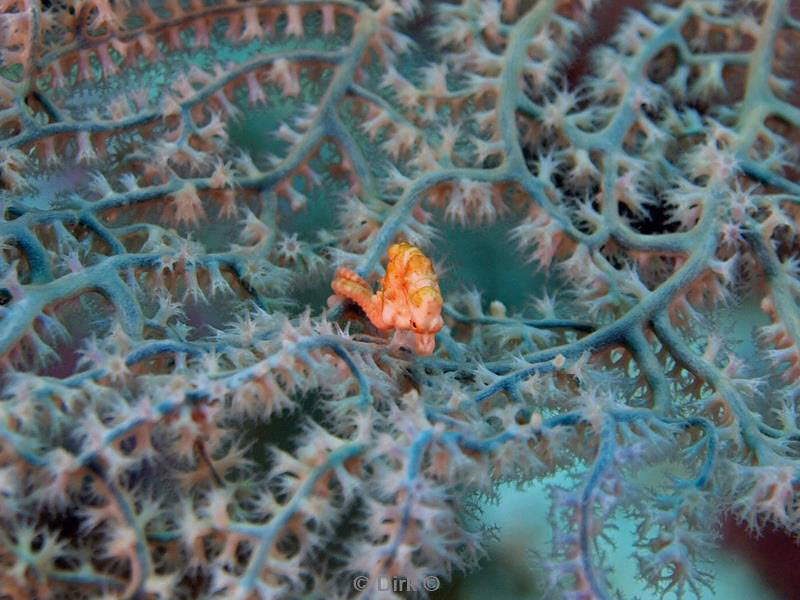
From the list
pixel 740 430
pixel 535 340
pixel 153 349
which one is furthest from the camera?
pixel 535 340

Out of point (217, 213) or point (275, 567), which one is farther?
point (217, 213)

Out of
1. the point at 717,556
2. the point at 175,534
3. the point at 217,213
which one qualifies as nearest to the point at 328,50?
the point at 217,213

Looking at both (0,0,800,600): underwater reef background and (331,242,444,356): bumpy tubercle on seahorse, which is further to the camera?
(331,242,444,356): bumpy tubercle on seahorse

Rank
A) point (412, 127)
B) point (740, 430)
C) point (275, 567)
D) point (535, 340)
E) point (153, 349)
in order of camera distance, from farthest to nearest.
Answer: point (412, 127), point (535, 340), point (740, 430), point (153, 349), point (275, 567)

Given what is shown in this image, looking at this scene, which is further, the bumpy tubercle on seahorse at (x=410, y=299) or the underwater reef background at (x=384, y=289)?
the bumpy tubercle on seahorse at (x=410, y=299)

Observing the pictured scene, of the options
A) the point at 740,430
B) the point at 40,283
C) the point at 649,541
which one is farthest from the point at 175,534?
the point at 740,430

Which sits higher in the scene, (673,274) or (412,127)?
(412,127)

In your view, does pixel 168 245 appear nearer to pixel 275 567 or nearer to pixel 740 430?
pixel 275 567

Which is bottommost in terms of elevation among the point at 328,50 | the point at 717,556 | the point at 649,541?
the point at 717,556
